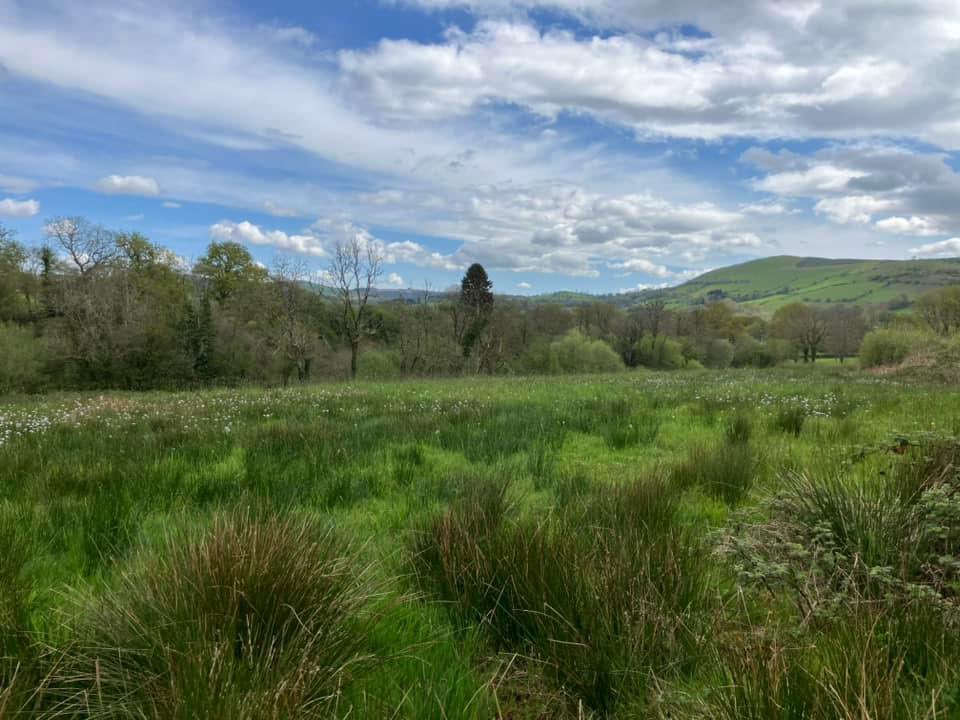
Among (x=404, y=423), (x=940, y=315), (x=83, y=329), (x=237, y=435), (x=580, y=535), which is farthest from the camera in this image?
Answer: (x=940, y=315)

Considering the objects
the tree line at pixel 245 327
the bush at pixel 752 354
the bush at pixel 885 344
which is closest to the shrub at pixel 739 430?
the tree line at pixel 245 327

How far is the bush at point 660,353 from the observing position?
80.6 metres

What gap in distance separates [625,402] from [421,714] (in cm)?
982

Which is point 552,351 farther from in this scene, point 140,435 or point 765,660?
point 765,660

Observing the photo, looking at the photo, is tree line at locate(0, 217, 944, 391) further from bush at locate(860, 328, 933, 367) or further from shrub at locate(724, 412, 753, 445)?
shrub at locate(724, 412, 753, 445)

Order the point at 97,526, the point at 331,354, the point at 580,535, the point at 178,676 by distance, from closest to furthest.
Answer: the point at 178,676
the point at 580,535
the point at 97,526
the point at 331,354

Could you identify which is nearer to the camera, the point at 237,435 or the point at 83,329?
the point at 237,435

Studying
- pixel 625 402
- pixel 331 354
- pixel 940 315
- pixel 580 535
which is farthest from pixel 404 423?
pixel 940 315

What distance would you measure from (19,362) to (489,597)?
42.2 m

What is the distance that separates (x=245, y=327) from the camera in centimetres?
4647

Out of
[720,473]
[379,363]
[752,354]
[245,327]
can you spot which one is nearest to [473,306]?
[379,363]

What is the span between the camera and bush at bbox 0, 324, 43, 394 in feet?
105

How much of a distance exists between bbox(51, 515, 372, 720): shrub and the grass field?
0.04 feet

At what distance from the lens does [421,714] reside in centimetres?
Answer: 188
